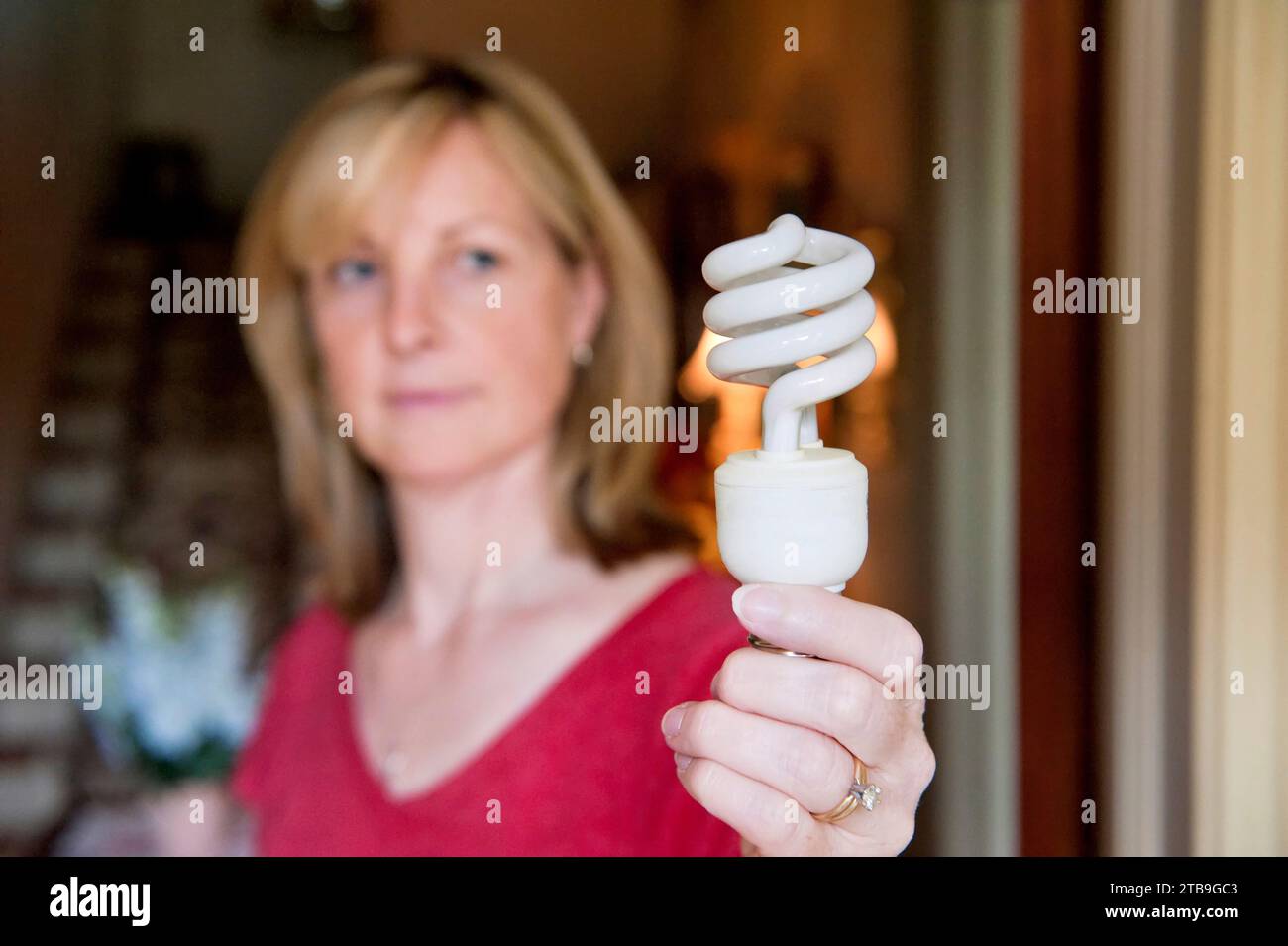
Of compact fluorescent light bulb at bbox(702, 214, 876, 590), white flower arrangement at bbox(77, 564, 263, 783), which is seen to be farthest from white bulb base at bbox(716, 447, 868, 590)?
white flower arrangement at bbox(77, 564, 263, 783)

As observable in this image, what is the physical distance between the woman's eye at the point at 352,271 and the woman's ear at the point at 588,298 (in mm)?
274

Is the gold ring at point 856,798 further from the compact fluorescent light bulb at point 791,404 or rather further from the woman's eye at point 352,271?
the woman's eye at point 352,271

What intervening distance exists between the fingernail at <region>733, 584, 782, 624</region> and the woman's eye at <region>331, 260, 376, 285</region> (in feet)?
3.04

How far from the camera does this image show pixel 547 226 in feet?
4.19

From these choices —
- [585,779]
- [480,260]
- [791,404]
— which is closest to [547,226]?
[480,260]

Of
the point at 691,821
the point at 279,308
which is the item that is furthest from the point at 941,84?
the point at 691,821

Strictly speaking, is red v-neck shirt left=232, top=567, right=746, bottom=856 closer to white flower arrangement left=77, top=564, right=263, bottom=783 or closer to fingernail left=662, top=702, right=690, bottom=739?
fingernail left=662, top=702, right=690, bottom=739

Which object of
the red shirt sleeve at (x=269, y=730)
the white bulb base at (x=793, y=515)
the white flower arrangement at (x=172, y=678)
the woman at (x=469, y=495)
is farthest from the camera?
the white flower arrangement at (x=172, y=678)

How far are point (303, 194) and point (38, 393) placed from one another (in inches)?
36.0

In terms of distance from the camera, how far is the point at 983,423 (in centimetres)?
155

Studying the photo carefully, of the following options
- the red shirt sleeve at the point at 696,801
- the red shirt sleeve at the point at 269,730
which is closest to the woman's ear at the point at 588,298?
the red shirt sleeve at the point at 696,801

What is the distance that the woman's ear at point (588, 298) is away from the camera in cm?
130

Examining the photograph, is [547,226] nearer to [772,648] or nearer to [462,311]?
[462,311]
